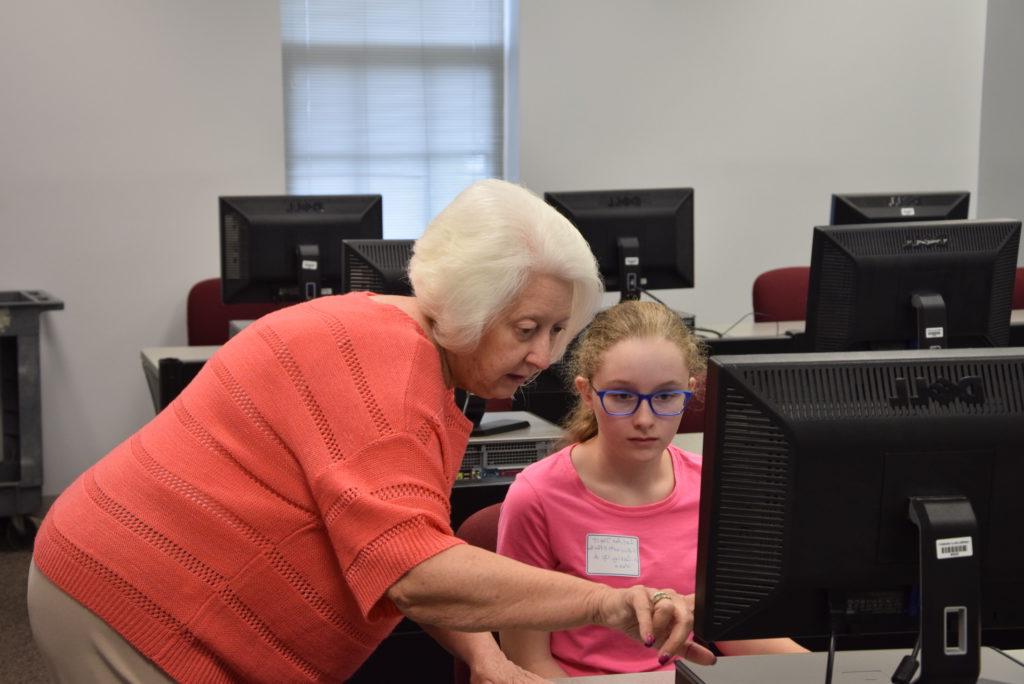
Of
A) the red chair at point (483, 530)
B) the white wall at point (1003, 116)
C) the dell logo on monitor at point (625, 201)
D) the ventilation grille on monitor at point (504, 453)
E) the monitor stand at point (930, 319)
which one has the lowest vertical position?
the ventilation grille on monitor at point (504, 453)

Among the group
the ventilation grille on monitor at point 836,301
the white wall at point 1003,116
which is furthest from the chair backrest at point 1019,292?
the ventilation grille on monitor at point 836,301

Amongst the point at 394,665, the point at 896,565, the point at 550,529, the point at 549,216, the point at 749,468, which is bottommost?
the point at 394,665

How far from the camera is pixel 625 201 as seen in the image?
3.83 metres

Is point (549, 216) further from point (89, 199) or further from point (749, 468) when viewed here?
point (89, 199)

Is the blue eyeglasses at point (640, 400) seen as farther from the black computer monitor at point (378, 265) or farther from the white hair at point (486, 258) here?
the black computer monitor at point (378, 265)

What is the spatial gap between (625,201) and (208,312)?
178 centimetres

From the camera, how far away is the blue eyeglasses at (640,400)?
1.82 m

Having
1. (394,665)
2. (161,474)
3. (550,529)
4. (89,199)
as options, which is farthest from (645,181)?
(161,474)

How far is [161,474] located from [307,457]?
0.68 feet

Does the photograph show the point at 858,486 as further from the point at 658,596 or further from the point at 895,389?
the point at 658,596

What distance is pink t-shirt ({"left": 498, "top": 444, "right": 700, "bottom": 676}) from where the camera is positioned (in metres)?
1.70

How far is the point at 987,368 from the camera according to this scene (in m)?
1.18

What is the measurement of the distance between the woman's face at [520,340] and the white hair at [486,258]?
14 mm

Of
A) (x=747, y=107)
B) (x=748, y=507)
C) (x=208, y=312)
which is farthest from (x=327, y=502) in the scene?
(x=747, y=107)
